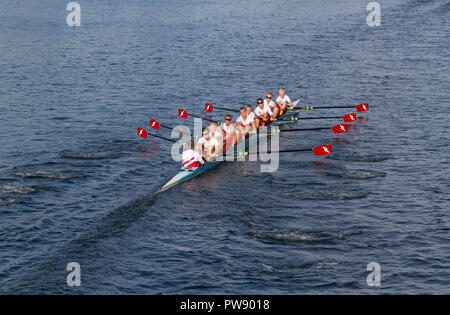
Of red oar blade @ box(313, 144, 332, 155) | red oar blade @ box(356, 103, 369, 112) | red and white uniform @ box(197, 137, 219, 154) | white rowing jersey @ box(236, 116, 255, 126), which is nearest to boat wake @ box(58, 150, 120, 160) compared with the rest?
red and white uniform @ box(197, 137, 219, 154)

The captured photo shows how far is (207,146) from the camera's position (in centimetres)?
3102

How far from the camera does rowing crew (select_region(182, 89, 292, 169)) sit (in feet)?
96.9

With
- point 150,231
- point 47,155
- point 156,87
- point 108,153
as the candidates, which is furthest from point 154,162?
point 156,87

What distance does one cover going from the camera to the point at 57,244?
22641 millimetres

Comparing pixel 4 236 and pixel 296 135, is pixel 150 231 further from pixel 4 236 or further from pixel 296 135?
pixel 296 135

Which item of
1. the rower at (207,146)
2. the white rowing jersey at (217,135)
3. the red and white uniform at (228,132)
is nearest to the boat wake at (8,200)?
the rower at (207,146)

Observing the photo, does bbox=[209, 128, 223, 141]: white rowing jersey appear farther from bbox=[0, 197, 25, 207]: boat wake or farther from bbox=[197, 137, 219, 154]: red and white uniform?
bbox=[0, 197, 25, 207]: boat wake

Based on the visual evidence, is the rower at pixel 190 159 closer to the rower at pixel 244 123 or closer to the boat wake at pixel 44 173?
the boat wake at pixel 44 173

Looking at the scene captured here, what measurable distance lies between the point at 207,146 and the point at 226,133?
8.84ft

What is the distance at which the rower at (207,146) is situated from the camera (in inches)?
1201

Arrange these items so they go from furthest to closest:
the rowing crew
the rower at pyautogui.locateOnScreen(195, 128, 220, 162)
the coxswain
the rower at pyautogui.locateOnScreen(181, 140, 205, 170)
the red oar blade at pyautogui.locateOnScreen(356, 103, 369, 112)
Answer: the red oar blade at pyautogui.locateOnScreen(356, 103, 369, 112), the coxswain, the rower at pyautogui.locateOnScreen(195, 128, 220, 162), the rowing crew, the rower at pyautogui.locateOnScreen(181, 140, 205, 170)

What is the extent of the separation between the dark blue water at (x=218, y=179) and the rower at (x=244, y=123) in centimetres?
275

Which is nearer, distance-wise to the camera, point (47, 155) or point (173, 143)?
point (47, 155)
